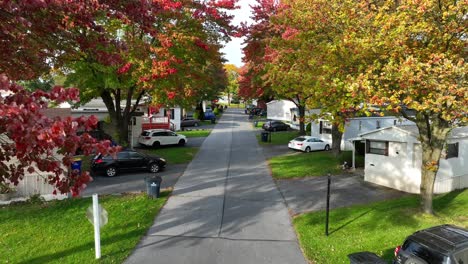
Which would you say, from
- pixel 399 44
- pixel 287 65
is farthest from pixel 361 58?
pixel 287 65

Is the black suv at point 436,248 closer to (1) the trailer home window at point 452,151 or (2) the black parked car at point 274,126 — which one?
(1) the trailer home window at point 452,151

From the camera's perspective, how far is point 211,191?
1575 centimetres

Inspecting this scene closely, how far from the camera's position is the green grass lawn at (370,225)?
9805mm

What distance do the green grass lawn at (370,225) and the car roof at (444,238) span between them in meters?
1.46

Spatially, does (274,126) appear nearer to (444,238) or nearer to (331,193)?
(331,193)

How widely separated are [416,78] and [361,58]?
2.54 m

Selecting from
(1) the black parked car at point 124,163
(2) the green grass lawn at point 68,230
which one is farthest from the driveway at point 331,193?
(1) the black parked car at point 124,163

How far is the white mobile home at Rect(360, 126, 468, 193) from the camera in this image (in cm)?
1675

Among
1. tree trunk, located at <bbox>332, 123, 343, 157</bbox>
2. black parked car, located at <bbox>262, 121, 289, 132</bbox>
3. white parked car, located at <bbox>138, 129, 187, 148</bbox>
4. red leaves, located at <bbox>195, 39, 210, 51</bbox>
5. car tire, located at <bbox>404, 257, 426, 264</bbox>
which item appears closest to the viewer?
car tire, located at <bbox>404, 257, 426, 264</bbox>

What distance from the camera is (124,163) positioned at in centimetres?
1898

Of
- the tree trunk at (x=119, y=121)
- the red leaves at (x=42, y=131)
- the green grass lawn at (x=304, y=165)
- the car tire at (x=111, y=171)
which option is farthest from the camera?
the tree trunk at (x=119, y=121)

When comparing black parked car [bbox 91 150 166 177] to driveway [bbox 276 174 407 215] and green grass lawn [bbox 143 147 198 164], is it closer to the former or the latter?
green grass lawn [bbox 143 147 198 164]

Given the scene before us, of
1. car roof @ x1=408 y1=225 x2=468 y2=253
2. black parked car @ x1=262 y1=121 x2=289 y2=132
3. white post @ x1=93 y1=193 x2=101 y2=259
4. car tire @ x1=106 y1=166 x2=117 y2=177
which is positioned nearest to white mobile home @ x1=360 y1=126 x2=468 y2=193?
car roof @ x1=408 y1=225 x2=468 y2=253

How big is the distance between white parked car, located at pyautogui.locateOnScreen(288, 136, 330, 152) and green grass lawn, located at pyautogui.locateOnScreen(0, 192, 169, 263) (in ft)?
52.6
